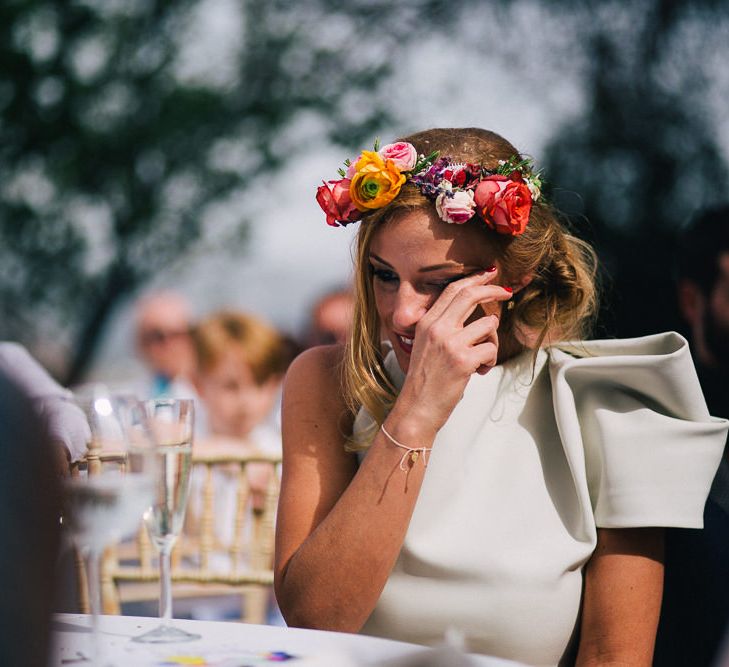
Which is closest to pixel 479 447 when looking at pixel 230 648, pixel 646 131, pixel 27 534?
pixel 230 648

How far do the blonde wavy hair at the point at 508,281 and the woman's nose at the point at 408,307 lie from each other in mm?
148

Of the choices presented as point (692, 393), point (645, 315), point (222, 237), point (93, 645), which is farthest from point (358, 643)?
point (222, 237)

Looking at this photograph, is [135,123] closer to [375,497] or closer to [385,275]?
[385,275]

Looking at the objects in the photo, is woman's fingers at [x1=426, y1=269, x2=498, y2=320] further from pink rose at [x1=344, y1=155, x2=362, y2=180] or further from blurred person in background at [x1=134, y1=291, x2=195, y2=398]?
blurred person in background at [x1=134, y1=291, x2=195, y2=398]

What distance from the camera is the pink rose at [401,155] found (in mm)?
2072

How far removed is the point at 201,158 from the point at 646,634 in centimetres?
789

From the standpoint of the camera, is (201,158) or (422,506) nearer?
(422,506)

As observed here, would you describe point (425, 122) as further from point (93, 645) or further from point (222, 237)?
point (93, 645)

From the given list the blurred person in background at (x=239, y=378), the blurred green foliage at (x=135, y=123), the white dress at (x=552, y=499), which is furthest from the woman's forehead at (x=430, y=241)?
the blurred green foliage at (x=135, y=123)

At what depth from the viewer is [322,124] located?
907 centimetres

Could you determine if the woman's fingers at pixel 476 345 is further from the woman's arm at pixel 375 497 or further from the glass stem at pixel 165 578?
the glass stem at pixel 165 578

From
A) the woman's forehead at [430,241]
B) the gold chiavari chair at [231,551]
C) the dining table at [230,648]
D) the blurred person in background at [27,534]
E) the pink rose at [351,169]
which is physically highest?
the pink rose at [351,169]

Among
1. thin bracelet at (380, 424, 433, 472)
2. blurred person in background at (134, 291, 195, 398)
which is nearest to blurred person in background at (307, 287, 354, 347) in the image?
blurred person in background at (134, 291, 195, 398)

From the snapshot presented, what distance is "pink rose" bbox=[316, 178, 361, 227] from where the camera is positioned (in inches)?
83.0
